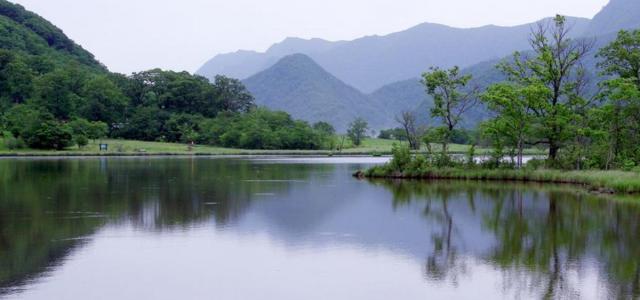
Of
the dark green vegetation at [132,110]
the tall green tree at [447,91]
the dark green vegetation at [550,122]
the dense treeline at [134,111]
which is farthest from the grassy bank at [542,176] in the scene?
the dense treeline at [134,111]

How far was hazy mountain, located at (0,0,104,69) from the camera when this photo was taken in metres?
141

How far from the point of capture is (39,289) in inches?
471

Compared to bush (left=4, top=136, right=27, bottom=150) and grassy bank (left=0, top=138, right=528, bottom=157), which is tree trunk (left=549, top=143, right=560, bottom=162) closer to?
grassy bank (left=0, top=138, right=528, bottom=157)

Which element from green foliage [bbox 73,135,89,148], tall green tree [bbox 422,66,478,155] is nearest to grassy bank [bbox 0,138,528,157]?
green foliage [bbox 73,135,89,148]

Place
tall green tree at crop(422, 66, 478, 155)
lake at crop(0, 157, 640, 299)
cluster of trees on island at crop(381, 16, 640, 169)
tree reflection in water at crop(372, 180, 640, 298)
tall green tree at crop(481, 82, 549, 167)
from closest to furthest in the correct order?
lake at crop(0, 157, 640, 299) → tree reflection in water at crop(372, 180, 640, 298) → cluster of trees on island at crop(381, 16, 640, 169) → tall green tree at crop(481, 82, 549, 167) → tall green tree at crop(422, 66, 478, 155)

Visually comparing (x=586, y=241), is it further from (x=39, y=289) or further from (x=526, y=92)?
(x=526, y=92)

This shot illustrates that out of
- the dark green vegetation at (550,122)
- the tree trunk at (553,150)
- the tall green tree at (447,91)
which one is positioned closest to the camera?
the dark green vegetation at (550,122)

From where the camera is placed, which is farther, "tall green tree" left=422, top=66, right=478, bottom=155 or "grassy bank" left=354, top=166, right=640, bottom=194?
"tall green tree" left=422, top=66, right=478, bottom=155

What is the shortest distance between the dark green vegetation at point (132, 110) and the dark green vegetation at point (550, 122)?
6195 cm

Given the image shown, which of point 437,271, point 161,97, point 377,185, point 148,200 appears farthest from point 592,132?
point 161,97

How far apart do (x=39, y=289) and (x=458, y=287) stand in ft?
24.8

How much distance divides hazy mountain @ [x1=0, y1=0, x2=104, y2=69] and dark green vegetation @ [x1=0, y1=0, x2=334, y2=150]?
0.96 m

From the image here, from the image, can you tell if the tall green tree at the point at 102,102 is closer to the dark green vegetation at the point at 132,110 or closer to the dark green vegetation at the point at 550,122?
the dark green vegetation at the point at 132,110

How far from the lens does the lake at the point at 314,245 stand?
485 inches
